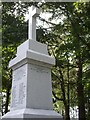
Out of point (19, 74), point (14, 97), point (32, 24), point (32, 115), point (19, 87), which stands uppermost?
point (32, 24)

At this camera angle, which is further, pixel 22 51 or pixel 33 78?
pixel 22 51

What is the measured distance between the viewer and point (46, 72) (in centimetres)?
405

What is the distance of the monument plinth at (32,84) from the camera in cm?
366

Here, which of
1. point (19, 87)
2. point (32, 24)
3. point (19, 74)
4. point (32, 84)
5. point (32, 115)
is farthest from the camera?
point (32, 24)

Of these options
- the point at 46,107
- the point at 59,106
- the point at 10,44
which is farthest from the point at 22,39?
the point at 59,106

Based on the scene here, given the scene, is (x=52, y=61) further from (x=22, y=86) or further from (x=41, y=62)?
(x=22, y=86)

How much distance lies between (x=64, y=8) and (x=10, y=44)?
2769 millimetres

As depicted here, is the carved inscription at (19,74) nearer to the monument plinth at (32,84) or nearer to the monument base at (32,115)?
the monument plinth at (32,84)

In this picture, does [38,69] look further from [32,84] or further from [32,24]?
[32,24]

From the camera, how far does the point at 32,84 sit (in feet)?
12.4

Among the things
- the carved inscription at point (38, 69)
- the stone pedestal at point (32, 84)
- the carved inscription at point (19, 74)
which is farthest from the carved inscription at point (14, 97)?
the carved inscription at point (38, 69)

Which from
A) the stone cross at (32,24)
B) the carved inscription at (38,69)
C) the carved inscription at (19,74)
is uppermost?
the stone cross at (32,24)

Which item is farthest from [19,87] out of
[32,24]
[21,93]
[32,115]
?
[32,24]

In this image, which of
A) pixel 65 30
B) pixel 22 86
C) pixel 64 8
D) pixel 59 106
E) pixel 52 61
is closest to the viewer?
pixel 22 86
